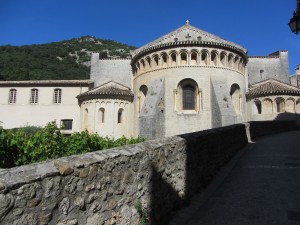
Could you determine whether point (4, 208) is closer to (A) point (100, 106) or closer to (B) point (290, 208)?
(B) point (290, 208)

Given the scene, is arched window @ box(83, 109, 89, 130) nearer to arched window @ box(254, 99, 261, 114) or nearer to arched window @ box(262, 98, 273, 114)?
arched window @ box(254, 99, 261, 114)

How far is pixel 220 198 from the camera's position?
6789 mm

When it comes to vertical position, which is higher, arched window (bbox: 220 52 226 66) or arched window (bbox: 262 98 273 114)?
arched window (bbox: 220 52 226 66)

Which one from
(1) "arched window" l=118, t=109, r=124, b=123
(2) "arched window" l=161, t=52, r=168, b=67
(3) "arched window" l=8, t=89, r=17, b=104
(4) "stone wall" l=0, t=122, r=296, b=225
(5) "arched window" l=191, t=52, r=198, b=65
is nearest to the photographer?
(4) "stone wall" l=0, t=122, r=296, b=225

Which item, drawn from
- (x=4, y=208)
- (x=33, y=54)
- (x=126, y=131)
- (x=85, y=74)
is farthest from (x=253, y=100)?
(x=33, y=54)

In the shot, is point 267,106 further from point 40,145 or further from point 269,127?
point 40,145

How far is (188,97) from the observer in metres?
23.0

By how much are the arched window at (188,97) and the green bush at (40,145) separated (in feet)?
45.9

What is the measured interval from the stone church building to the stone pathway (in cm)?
1175

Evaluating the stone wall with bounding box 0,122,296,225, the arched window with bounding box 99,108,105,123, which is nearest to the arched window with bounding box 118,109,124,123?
the arched window with bounding box 99,108,105,123

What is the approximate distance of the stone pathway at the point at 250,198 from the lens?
5473 mm

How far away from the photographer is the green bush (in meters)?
5.95

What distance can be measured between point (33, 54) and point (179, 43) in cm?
6041

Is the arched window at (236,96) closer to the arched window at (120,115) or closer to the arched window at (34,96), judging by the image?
the arched window at (120,115)
